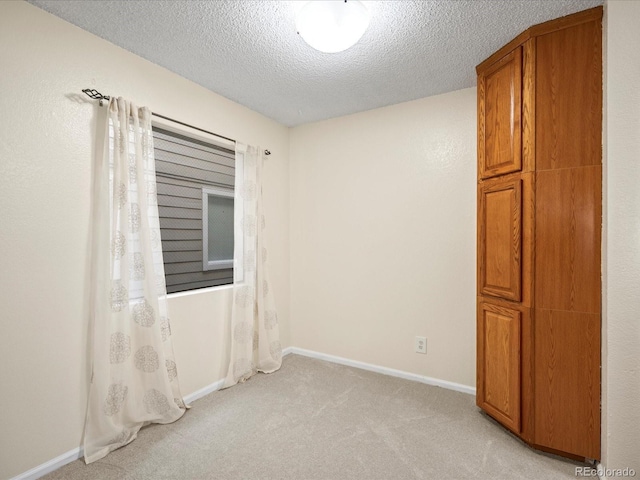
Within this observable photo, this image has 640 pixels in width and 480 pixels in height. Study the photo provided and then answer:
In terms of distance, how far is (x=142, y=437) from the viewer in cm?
202

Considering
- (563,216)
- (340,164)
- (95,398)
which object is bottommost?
(95,398)

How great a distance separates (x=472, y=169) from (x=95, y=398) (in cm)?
305

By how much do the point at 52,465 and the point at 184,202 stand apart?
1.97 m

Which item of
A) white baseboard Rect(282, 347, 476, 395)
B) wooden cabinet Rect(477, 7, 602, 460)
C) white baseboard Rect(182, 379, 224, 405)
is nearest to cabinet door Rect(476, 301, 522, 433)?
wooden cabinet Rect(477, 7, 602, 460)

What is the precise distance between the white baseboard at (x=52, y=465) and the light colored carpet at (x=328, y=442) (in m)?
0.04

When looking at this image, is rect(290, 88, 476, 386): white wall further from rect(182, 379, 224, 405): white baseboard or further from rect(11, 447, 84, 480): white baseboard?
rect(11, 447, 84, 480): white baseboard

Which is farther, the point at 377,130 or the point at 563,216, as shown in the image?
the point at 377,130

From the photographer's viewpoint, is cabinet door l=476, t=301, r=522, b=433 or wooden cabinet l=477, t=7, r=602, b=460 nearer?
wooden cabinet l=477, t=7, r=602, b=460

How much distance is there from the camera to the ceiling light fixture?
1536 mm

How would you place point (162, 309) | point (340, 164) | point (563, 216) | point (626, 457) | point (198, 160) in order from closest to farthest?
point (626, 457)
point (563, 216)
point (162, 309)
point (198, 160)
point (340, 164)

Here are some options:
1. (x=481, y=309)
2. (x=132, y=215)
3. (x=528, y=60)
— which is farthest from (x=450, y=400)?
(x=132, y=215)

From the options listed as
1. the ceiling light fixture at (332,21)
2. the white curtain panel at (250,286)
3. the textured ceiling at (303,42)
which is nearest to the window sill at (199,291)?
the white curtain panel at (250,286)

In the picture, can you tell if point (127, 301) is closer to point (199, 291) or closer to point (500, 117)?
point (199, 291)

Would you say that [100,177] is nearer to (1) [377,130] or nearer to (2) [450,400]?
(1) [377,130]
